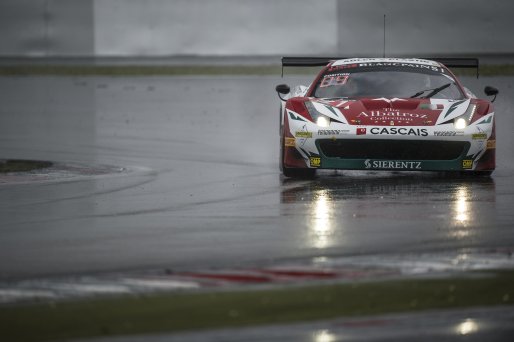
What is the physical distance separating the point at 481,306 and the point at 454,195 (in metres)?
4.78

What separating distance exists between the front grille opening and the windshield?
1098 mm

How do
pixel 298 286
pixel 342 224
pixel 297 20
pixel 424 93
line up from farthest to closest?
pixel 297 20 → pixel 424 93 → pixel 342 224 → pixel 298 286

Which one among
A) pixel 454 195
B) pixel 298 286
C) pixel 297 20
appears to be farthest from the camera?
pixel 297 20

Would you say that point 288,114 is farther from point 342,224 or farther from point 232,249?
point 232,249


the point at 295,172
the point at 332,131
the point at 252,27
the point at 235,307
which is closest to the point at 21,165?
the point at 295,172

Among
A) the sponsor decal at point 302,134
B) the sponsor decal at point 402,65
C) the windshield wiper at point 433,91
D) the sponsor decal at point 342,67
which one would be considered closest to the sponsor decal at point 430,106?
the windshield wiper at point 433,91

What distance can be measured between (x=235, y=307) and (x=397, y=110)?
20.7 ft

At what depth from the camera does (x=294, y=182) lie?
41.3ft

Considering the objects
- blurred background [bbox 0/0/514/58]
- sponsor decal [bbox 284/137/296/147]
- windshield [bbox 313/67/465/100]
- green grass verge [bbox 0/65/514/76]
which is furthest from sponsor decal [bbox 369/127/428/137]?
blurred background [bbox 0/0/514/58]

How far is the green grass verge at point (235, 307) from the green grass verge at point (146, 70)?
28317 millimetres

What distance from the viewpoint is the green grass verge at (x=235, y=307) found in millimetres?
6207

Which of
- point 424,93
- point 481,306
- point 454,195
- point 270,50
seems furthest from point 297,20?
point 481,306

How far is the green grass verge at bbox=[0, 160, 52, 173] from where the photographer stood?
13.9 m

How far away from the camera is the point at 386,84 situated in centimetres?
1370
